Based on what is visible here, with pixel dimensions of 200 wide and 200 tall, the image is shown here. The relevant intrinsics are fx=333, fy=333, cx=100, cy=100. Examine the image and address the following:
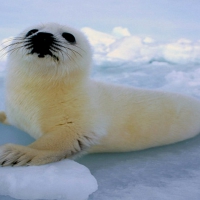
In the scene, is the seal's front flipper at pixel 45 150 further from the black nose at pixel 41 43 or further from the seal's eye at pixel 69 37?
the seal's eye at pixel 69 37

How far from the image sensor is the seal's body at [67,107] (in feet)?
7.57

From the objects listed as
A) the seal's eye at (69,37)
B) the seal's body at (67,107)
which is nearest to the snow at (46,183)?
the seal's body at (67,107)

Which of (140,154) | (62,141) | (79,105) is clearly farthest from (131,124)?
(62,141)

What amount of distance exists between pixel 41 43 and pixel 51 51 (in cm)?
9

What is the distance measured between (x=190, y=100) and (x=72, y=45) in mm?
1350

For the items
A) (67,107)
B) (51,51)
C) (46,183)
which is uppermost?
(51,51)

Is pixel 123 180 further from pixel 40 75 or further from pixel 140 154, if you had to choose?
pixel 40 75

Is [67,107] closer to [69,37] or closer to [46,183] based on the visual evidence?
[69,37]

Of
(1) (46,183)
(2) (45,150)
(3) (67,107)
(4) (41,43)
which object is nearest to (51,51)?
(4) (41,43)

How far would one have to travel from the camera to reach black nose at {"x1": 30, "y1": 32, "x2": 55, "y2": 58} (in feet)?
7.50

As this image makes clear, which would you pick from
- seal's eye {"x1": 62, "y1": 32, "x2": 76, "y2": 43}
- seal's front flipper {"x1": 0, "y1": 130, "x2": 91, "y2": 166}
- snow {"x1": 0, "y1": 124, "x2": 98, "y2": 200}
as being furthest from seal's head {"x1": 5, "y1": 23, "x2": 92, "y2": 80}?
snow {"x1": 0, "y1": 124, "x2": 98, "y2": 200}

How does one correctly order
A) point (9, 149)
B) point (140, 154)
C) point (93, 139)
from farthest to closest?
1. point (140, 154)
2. point (93, 139)
3. point (9, 149)

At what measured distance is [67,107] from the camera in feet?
8.32

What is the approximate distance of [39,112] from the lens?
2.55 meters
